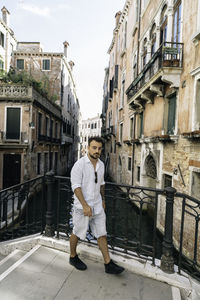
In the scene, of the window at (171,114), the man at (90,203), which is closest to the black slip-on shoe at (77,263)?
the man at (90,203)

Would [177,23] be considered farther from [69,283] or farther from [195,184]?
[69,283]

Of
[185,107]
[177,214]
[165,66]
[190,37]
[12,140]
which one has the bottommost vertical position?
[177,214]

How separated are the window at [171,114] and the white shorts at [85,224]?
210 inches

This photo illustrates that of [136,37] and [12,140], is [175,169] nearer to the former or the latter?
[136,37]

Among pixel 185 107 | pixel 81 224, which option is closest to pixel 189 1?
pixel 185 107

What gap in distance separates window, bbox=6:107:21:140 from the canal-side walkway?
36.8ft

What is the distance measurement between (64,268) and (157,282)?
1102mm

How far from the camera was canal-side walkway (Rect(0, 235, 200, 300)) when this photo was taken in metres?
1.96

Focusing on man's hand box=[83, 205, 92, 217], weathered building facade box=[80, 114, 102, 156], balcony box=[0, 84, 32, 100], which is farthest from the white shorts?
weathered building facade box=[80, 114, 102, 156]

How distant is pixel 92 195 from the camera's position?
2.32 meters

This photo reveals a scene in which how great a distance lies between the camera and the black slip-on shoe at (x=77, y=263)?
92.2 inches

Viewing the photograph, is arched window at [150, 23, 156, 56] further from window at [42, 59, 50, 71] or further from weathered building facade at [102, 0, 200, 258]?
window at [42, 59, 50, 71]

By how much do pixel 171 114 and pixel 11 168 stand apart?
414 inches

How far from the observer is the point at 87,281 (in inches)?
85.1
